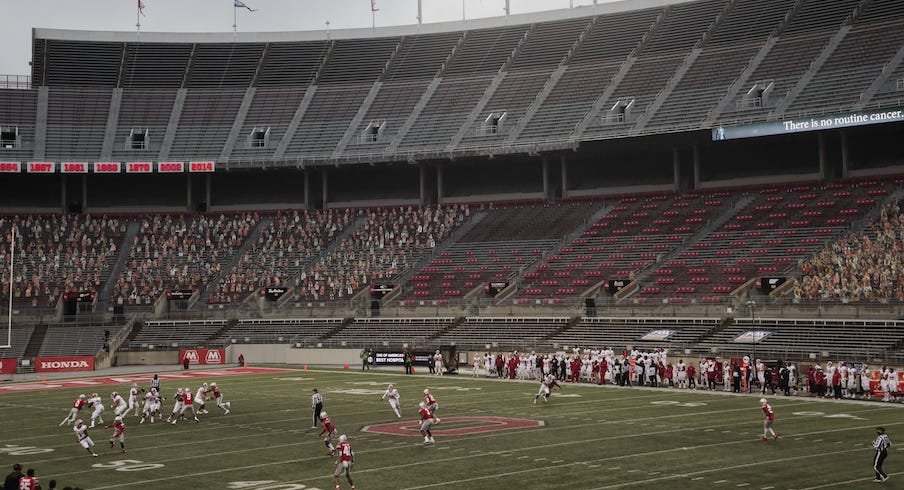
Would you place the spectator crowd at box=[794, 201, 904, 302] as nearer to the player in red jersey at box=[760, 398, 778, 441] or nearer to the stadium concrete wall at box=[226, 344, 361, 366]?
the player in red jersey at box=[760, 398, 778, 441]

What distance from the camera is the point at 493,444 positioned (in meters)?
26.2

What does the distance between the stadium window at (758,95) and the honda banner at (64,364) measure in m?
39.6

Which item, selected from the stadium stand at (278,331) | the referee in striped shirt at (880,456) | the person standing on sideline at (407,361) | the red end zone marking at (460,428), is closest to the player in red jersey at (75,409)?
the red end zone marking at (460,428)

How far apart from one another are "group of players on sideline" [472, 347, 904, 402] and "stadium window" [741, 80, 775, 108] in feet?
66.6

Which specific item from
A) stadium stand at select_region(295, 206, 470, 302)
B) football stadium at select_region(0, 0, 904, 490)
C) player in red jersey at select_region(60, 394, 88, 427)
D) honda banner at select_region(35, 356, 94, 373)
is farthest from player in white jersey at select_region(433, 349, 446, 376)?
player in red jersey at select_region(60, 394, 88, 427)

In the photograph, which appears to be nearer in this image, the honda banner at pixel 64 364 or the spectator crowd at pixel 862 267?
the spectator crowd at pixel 862 267

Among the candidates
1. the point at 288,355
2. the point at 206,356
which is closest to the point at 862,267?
the point at 288,355

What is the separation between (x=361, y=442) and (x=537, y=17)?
178 ft

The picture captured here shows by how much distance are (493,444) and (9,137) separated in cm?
5780

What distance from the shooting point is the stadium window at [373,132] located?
236ft

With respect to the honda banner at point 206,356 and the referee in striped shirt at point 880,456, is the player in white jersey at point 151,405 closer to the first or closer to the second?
the referee in striped shirt at point 880,456

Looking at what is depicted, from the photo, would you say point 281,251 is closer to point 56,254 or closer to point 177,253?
point 177,253

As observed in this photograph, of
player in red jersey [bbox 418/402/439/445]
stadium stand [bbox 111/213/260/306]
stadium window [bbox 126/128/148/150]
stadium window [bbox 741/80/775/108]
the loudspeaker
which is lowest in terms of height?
player in red jersey [bbox 418/402/439/445]

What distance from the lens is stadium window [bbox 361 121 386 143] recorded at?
71812 millimetres
